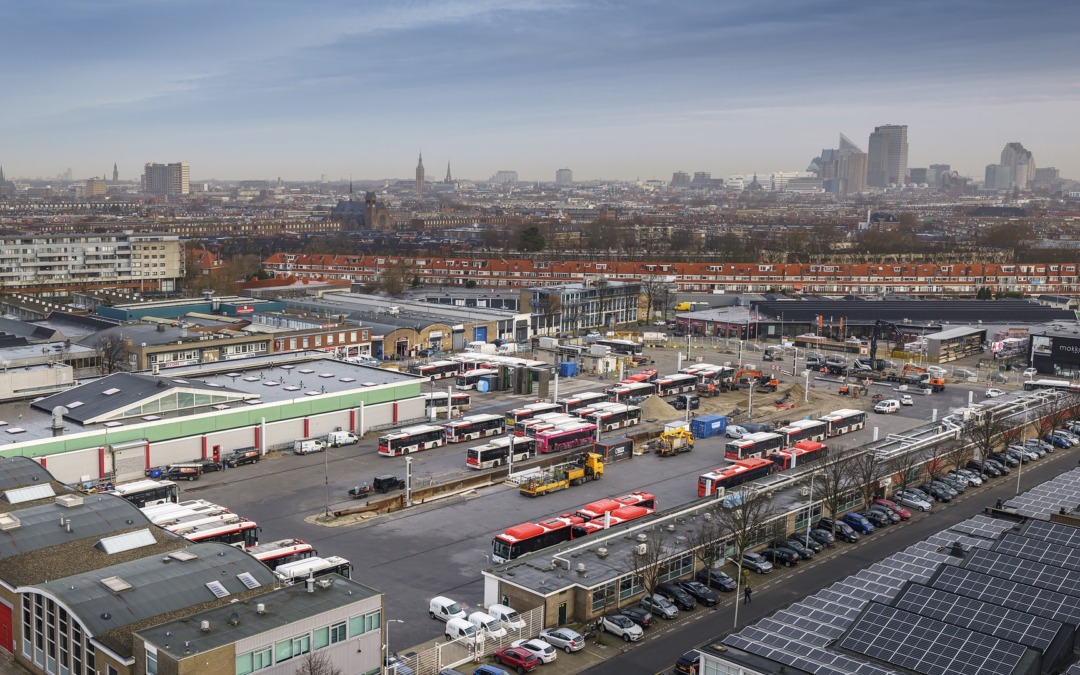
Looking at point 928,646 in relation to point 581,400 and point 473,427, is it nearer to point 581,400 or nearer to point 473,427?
point 473,427

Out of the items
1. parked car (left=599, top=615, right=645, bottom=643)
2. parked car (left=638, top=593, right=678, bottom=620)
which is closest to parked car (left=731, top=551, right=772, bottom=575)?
parked car (left=638, top=593, right=678, bottom=620)

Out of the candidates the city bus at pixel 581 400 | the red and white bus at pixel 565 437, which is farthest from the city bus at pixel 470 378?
the red and white bus at pixel 565 437

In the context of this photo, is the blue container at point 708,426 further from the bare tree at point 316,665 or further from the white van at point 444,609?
the bare tree at point 316,665

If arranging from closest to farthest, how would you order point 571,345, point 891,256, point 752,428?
1. point 752,428
2. point 571,345
3. point 891,256

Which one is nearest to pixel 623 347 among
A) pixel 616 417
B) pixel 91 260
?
pixel 616 417

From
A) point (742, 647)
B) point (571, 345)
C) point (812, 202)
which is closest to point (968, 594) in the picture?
point (742, 647)

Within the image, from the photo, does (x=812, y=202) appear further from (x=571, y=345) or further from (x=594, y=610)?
(x=594, y=610)

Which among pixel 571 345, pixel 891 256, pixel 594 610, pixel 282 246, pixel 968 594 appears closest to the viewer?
pixel 968 594
